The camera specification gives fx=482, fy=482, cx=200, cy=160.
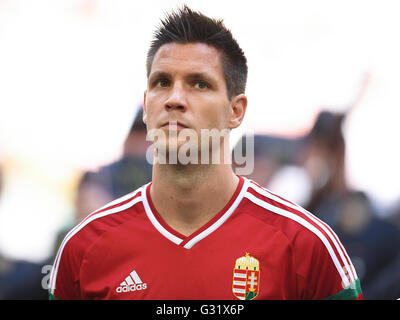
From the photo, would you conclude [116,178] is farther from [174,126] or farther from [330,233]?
[330,233]

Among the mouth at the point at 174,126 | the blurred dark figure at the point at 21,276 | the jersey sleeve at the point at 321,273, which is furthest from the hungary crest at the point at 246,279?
the blurred dark figure at the point at 21,276

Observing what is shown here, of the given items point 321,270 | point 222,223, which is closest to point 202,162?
point 222,223

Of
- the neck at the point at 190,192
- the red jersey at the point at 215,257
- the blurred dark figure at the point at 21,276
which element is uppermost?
the neck at the point at 190,192

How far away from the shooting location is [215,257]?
245 cm

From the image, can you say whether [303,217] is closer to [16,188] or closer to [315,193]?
[315,193]

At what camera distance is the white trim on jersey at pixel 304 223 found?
7.90 feet

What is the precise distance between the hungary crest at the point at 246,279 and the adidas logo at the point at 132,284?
457 mm

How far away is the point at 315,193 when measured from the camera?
5477mm

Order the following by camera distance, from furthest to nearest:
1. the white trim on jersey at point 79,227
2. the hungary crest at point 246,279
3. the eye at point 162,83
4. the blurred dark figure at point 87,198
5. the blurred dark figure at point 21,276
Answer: the blurred dark figure at point 87,198 → the blurred dark figure at point 21,276 → the white trim on jersey at point 79,227 → the eye at point 162,83 → the hungary crest at point 246,279

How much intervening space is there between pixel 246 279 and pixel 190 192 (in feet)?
1.76

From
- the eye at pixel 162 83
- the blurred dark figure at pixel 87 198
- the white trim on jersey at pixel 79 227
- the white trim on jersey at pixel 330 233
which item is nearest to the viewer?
the white trim on jersey at pixel 330 233

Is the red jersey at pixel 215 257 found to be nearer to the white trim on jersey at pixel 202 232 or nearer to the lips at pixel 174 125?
the white trim on jersey at pixel 202 232

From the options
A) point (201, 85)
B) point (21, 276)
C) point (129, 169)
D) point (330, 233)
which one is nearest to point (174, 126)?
point (201, 85)

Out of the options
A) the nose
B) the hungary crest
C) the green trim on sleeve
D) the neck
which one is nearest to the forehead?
the nose
